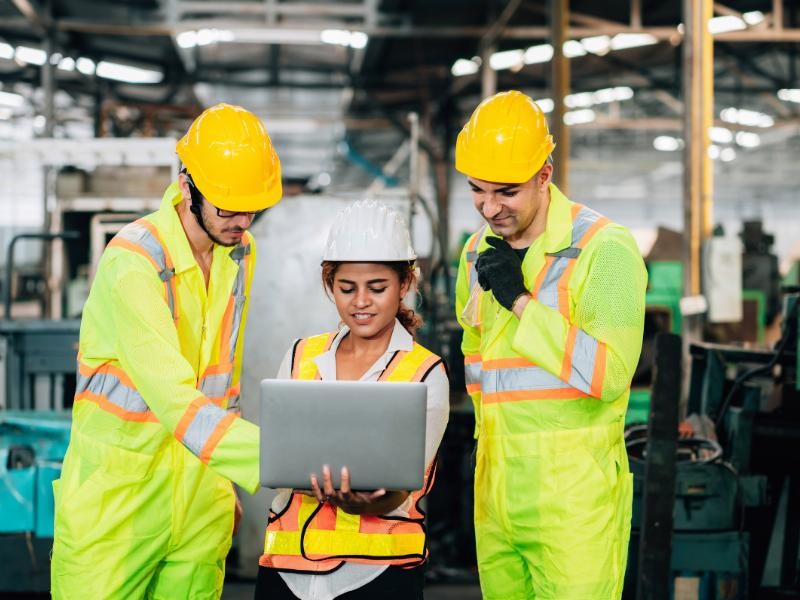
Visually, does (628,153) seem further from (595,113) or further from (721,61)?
(721,61)

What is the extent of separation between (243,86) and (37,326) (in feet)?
35.9

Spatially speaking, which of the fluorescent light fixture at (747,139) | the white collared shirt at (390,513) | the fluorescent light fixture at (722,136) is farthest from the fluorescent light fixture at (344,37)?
the fluorescent light fixture at (747,139)

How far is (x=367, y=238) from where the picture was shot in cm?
232

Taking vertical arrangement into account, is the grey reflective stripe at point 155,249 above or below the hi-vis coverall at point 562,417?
above

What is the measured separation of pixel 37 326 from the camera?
17.6 feet

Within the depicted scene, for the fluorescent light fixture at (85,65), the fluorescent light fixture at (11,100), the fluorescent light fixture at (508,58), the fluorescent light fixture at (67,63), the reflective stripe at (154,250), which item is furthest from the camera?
the fluorescent light fixture at (11,100)

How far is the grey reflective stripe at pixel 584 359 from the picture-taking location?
235cm

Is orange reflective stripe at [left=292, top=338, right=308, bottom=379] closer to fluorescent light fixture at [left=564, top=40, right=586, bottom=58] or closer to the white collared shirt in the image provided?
the white collared shirt

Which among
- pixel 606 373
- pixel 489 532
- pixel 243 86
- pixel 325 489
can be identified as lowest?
pixel 489 532

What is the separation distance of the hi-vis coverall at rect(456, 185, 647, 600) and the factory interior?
5 centimetres

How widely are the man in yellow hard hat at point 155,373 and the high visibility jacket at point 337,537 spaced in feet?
1.13

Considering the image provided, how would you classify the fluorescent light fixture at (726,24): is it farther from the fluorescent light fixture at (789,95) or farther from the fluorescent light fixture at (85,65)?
the fluorescent light fixture at (85,65)

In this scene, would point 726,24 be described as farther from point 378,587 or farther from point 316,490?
point 316,490

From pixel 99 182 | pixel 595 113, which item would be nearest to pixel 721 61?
pixel 595 113
